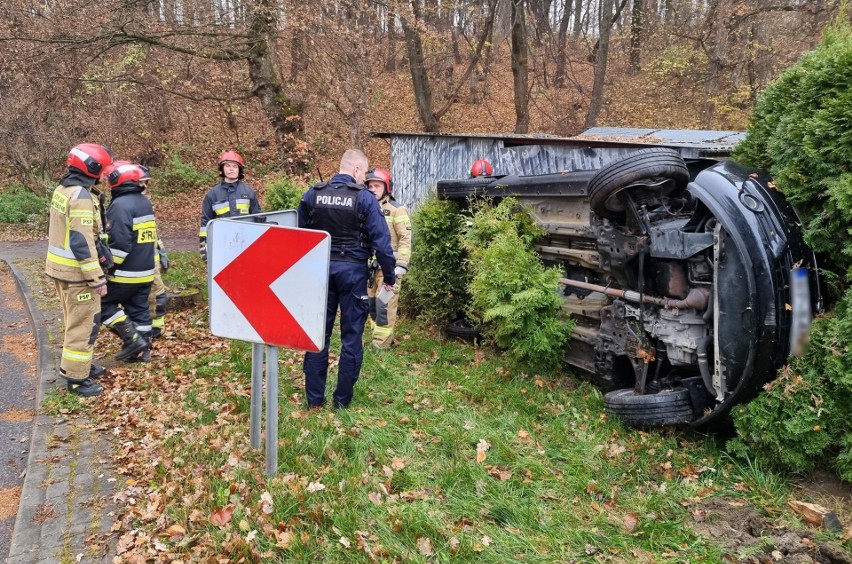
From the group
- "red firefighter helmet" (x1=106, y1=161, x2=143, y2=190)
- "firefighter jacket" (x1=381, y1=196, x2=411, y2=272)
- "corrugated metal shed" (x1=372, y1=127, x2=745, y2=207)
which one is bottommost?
"firefighter jacket" (x1=381, y1=196, x2=411, y2=272)

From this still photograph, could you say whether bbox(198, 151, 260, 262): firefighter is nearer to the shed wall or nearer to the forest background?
the shed wall

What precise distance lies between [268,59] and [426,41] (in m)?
7.08

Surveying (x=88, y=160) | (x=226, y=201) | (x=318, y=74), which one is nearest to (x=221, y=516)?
(x=88, y=160)

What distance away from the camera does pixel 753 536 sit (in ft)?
10.8

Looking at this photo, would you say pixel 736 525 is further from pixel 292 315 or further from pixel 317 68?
pixel 317 68

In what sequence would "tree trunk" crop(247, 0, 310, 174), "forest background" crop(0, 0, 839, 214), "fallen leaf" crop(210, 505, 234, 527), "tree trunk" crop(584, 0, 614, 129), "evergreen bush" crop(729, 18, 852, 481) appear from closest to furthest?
"fallen leaf" crop(210, 505, 234, 527) → "evergreen bush" crop(729, 18, 852, 481) → "forest background" crop(0, 0, 839, 214) → "tree trunk" crop(247, 0, 310, 174) → "tree trunk" crop(584, 0, 614, 129)

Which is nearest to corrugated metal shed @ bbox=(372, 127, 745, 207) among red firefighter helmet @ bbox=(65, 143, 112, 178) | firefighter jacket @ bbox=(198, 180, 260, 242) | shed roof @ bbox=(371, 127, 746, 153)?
shed roof @ bbox=(371, 127, 746, 153)

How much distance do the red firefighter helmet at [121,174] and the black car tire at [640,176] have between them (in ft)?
15.2

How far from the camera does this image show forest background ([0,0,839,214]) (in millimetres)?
11523

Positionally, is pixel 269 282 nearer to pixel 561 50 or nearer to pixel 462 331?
pixel 462 331

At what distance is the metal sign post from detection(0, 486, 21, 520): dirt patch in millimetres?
1855

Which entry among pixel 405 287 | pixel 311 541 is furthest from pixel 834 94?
pixel 405 287

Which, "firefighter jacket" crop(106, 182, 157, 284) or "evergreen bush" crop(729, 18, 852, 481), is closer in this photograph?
"evergreen bush" crop(729, 18, 852, 481)

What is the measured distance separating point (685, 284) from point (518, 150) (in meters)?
5.33
